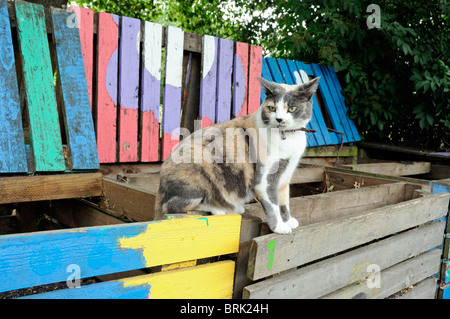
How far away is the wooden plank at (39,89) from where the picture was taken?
246 cm

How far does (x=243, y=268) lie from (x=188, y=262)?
28 centimetres

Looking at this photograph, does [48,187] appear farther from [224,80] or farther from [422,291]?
[422,291]

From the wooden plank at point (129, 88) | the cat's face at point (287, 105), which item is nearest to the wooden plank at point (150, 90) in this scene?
the wooden plank at point (129, 88)

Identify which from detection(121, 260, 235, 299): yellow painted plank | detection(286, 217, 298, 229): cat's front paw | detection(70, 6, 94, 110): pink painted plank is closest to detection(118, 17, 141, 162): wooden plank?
detection(70, 6, 94, 110): pink painted plank

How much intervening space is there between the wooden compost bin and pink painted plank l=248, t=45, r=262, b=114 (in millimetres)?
1613

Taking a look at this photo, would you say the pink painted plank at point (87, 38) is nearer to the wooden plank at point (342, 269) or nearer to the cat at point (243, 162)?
the cat at point (243, 162)

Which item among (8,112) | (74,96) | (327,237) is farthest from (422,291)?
(8,112)

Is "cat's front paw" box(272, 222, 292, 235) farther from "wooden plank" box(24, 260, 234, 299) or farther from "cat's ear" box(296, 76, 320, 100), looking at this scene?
"cat's ear" box(296, 76, 320, 100)

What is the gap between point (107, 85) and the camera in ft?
9.58

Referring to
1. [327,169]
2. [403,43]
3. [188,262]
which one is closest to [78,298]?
[188,262]

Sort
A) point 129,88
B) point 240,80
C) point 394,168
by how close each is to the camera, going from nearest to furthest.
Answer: point 129,88
point 240,80
point 394,168

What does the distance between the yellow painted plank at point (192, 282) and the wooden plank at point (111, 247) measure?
5cm

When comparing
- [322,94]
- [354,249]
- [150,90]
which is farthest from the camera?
[322,94]

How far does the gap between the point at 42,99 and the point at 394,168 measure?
11.4ft
